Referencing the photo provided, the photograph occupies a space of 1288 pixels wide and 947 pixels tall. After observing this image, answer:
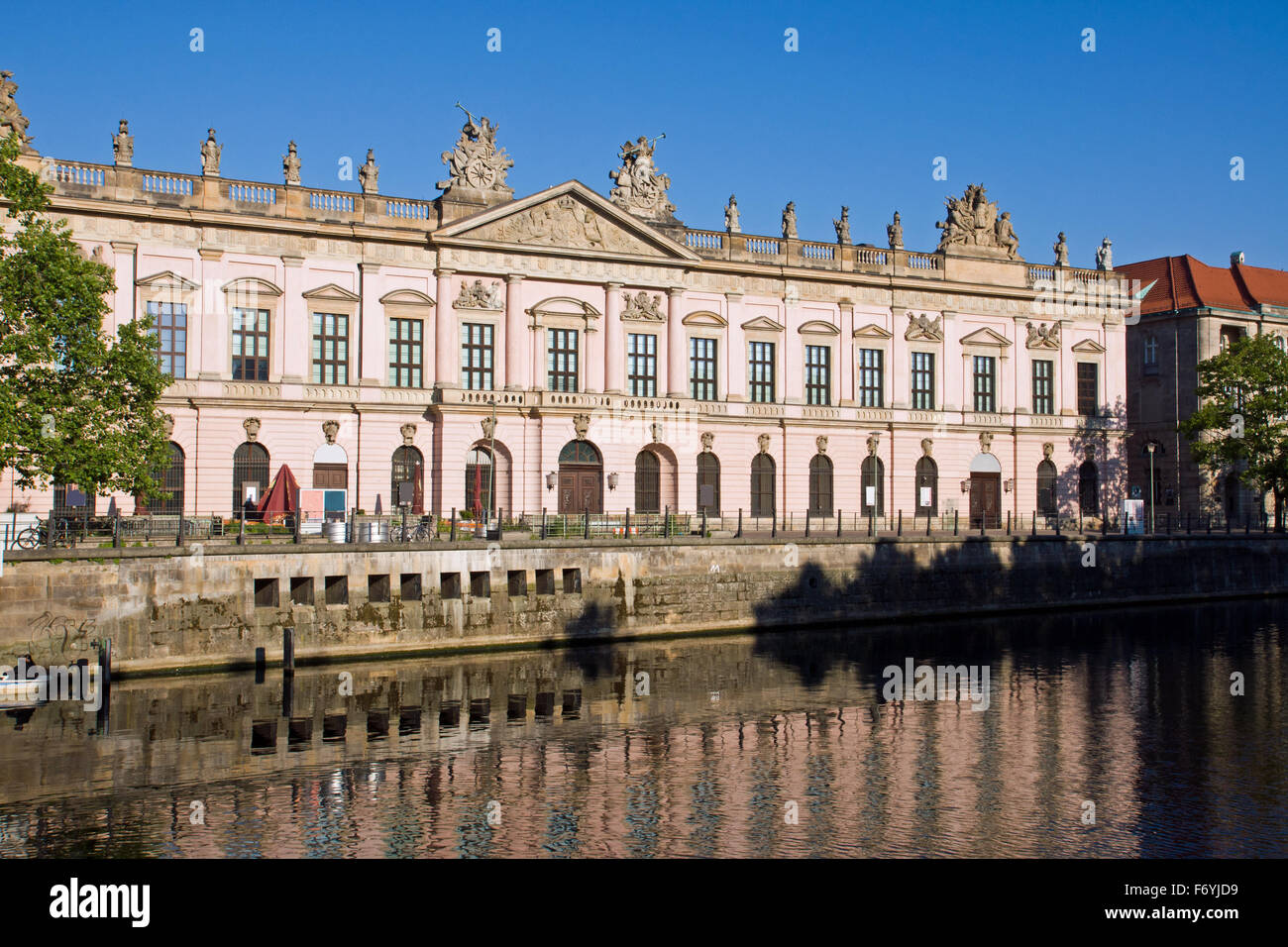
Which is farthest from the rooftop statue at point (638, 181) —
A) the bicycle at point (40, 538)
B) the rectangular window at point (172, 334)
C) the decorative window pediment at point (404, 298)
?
the bicycle at point (40, 538)

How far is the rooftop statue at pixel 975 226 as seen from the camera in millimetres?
62000

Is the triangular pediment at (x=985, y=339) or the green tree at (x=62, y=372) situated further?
the triangular pediment at (x=985, y=339)

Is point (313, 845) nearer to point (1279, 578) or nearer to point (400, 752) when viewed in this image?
point (400, 752)

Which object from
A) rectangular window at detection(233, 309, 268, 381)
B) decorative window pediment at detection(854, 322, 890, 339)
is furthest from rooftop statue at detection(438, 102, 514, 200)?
decorative window pediment at detection(854, 322, 890, 339)

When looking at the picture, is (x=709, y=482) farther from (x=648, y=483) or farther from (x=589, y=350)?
(x=589, y=350)

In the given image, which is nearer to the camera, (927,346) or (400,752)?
(400,752)

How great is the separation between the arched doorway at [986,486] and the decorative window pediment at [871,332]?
828cm

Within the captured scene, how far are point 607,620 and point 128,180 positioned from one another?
25.1 meters

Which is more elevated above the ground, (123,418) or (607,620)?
(123,418)

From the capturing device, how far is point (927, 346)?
60969 mm

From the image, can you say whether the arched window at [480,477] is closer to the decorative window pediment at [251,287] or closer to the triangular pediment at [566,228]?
the triangular pediment at [566,228]

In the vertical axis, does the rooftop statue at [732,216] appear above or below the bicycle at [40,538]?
above
